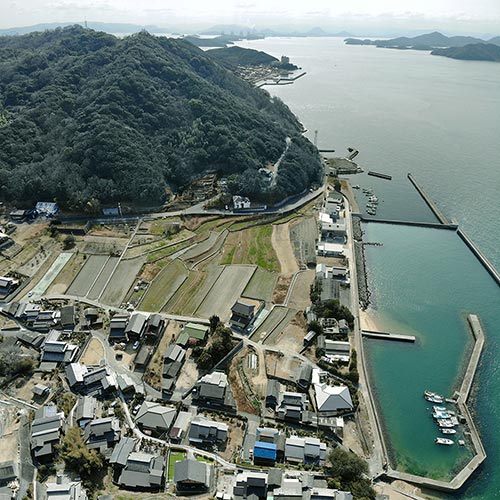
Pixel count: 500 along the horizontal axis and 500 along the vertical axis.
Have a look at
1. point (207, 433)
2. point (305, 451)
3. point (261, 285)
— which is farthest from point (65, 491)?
point (261, 285)

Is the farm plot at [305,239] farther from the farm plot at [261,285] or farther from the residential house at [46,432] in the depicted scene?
the residential house at [46,432]

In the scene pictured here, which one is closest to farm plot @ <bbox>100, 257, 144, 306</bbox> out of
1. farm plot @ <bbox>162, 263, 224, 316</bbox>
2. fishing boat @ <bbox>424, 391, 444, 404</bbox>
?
farm plot @ <bbox>162, 263, 224, 316</bbox>

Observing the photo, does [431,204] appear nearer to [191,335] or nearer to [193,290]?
[193,290]

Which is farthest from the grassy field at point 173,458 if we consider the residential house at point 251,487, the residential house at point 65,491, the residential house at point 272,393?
the residential house at point 272,393

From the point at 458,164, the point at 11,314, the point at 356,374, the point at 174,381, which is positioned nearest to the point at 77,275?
the point at 11,314

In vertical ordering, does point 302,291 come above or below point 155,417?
below
